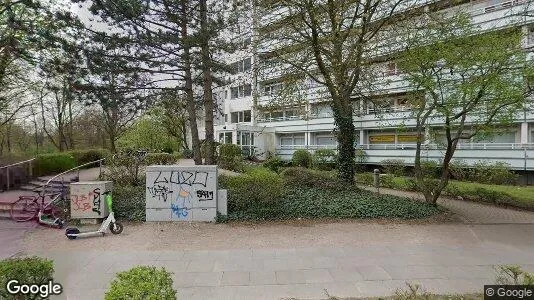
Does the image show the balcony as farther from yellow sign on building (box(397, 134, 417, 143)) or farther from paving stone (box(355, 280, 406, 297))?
paving stone (box(355, 280, 406, 297))

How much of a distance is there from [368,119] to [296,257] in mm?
21914

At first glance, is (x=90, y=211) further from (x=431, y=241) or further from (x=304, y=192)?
(x=431, y=241)

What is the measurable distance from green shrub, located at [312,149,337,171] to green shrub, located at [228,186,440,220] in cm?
1220

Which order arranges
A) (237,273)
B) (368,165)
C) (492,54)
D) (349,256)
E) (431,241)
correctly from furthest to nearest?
(368,165) < (492,54) < (431,241) < (349,256) < (237,273)

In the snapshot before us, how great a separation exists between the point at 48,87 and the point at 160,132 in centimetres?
1767

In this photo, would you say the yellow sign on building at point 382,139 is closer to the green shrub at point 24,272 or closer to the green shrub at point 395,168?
the green shrub at point 395,168

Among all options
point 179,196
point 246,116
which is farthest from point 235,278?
point 246,116

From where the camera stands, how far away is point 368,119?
84.9ft

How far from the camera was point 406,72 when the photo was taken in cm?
927

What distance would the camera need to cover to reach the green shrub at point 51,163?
50.0 ft

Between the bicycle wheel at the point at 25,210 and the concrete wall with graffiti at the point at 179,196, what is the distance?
3486 mm

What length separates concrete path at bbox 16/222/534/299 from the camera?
15.1 ft

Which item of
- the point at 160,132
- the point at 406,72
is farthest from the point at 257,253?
the point at 160,132

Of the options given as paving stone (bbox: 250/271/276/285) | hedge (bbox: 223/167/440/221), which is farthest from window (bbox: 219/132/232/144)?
paving stone (bbox: 250/271/276/285)
